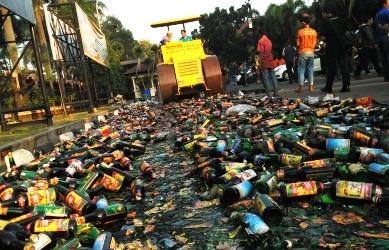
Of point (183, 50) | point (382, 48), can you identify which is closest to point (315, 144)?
point (382, 48)

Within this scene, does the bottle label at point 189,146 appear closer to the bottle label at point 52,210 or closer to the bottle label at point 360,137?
the bottle label at point 360,137

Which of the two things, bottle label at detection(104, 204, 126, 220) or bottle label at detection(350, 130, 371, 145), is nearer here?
bottle label at detection(104, 204, 126, 220)

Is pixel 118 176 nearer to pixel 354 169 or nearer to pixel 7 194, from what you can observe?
pixel 7 194

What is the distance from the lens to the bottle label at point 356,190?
2.52m

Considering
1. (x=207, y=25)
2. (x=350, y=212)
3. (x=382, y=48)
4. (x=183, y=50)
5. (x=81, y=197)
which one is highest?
(x=207, y=25)

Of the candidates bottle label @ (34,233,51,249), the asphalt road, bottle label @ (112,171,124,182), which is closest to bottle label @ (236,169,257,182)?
bottle label @ (112,171,124,182)

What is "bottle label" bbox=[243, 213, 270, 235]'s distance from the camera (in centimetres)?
220

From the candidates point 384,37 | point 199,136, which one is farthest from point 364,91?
point 199,136

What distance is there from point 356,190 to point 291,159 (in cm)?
90

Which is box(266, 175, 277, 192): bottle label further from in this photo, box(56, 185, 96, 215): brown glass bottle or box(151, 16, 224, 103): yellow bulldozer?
box(151, 16, 224, 103): yellow bulldozer

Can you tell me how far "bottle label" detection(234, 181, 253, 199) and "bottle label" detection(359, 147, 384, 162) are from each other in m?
1.02

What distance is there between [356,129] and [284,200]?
1.49m

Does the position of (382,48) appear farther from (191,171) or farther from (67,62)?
(67,62)

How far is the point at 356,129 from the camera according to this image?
380 cm
